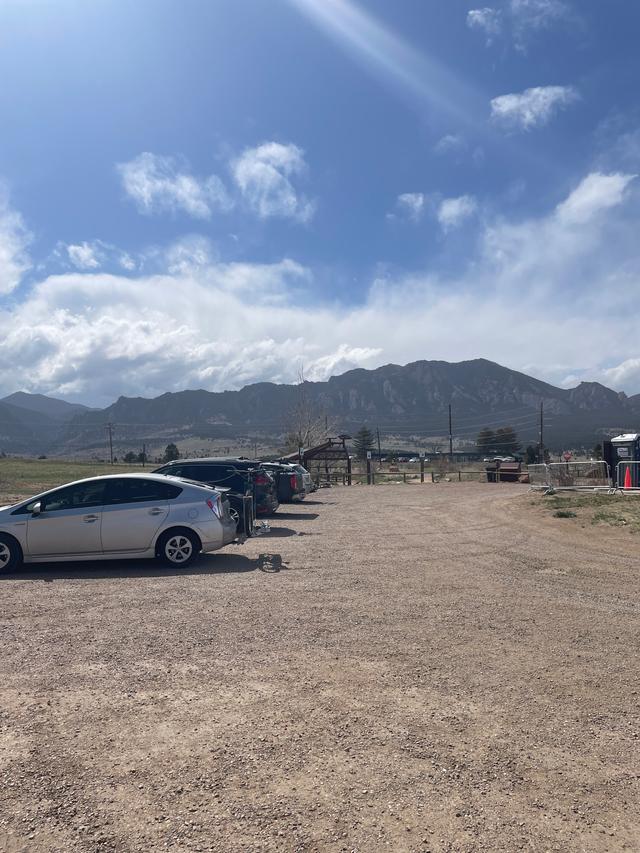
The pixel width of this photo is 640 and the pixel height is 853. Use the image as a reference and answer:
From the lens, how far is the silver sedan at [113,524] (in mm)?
10359

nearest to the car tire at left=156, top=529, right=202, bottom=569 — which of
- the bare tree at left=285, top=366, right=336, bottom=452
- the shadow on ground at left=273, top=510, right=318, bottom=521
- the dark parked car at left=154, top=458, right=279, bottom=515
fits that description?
the dark parked car at left=154, top=458, right=279, bottom=515

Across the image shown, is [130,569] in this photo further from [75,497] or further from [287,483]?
[287,483]

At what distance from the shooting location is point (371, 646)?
611 centimetres

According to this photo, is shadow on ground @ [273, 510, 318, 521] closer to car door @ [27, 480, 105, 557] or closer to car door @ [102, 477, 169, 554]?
car door @ [102, 477, 169, 554]

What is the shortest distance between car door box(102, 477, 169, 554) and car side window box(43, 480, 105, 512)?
0.56ft

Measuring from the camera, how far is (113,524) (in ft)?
34.2

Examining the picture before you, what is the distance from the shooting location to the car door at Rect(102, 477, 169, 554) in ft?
34.1

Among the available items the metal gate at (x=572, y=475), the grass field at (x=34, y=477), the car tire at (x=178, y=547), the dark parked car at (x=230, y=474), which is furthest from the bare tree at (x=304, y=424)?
the car tire at (x=178, y=547)

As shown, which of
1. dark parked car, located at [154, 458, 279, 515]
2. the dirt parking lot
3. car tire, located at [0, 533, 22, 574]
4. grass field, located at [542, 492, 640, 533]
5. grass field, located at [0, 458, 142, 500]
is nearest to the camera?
the dirt parking lot

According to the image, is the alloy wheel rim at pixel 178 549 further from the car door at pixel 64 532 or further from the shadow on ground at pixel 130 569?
the car door at pixel 64 532

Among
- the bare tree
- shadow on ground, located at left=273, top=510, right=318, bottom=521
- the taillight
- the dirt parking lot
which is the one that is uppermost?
the bare tree

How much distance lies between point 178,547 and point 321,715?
637 centimetres

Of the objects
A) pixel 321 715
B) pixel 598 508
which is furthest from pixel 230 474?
pixel 321 715

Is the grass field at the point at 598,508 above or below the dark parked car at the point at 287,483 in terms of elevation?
Result: below
